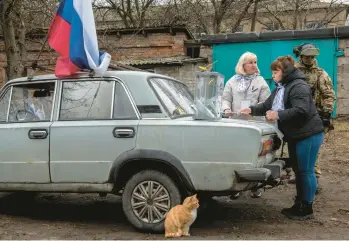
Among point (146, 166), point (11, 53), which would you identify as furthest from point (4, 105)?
point (11, 53)

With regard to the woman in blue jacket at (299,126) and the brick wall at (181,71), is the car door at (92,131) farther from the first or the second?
the brick wall at (181,71)

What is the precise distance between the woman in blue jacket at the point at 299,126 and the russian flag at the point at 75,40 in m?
2.07

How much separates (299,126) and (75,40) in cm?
278

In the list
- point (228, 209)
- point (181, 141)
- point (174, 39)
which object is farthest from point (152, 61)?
point (181, 141)

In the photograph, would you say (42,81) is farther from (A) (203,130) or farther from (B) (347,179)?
(B) (347,179)

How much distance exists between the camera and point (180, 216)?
14.8ft

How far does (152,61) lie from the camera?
59.8 feet

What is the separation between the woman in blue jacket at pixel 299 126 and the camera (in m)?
5.15

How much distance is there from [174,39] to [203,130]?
16.0 m

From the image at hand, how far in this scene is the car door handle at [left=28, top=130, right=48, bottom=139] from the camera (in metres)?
5.12

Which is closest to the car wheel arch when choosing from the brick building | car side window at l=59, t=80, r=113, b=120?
car side window at l=59, t=80, r=113, b=120

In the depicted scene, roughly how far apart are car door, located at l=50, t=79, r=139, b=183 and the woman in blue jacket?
162cm

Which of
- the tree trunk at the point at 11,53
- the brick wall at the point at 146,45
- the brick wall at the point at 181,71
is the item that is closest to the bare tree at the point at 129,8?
the brick wall at the point at 146,45

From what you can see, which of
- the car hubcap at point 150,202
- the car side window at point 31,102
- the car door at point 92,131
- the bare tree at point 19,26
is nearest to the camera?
the car hubcap at point 150,202
